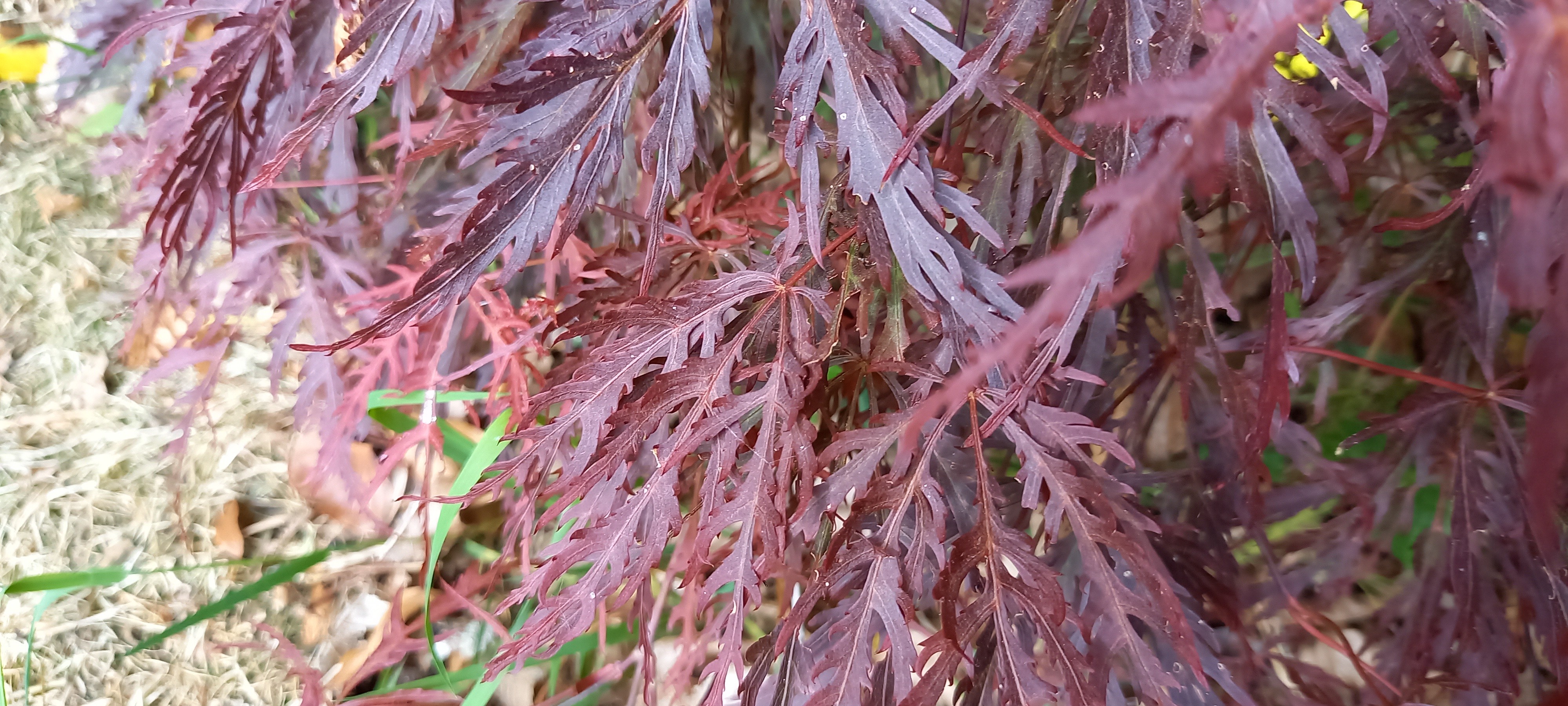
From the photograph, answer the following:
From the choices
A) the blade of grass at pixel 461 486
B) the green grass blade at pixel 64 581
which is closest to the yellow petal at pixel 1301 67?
the blade of grass at pixel 461 486

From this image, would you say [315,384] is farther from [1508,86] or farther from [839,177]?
[1508,86]

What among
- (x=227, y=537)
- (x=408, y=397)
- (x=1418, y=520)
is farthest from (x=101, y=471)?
(x=1418, y=520)

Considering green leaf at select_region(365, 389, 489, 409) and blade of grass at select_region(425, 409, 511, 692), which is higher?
green leaf at select_region(365, 389, 489, 409)

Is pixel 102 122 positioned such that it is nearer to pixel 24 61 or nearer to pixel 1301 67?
pixel 24 61

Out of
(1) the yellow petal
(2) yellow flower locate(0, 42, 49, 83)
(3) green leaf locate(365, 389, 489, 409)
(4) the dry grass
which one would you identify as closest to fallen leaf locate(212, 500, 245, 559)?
(4) the dry grass

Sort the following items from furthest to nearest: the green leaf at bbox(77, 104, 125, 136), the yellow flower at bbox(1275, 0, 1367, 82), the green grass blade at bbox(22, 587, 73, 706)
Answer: the green leaf at bbox(77, 104, 125, 136) < the green grass blade at bbox(22, 587, 73, 706) < the yellow flower at bbox(1275, 0, 1367, 82)

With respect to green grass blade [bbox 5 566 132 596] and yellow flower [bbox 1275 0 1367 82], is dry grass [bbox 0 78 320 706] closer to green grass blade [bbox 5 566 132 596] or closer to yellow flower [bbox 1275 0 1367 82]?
green grass blade [bbox 5 566 132 596]

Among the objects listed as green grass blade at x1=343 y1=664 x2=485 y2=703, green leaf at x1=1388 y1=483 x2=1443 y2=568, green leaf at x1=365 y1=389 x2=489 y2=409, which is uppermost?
green leaf at x1=365 y1=389 x2=489 y2=409
